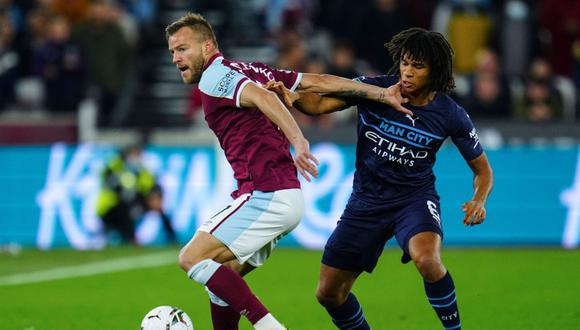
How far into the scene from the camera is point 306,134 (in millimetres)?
16109

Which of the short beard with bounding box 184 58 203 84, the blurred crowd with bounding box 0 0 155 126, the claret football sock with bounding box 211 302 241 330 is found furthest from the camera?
the blurred crowd with bounding box 0 0 155 126

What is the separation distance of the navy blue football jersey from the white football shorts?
588mm

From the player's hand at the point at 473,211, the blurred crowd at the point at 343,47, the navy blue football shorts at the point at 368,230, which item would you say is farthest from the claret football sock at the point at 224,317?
the blurred crowd at the point at 343,47

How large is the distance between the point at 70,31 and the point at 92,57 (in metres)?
0.54

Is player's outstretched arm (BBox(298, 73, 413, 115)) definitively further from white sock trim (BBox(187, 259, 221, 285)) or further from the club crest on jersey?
white sock trim (BBox(187, 259, 221, 285))

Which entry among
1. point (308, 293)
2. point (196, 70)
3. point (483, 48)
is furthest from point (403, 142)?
point (483, 48)

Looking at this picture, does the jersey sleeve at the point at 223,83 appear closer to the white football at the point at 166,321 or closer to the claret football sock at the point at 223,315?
the claret football sock at the point at 223,315

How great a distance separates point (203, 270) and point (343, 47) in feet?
32.3

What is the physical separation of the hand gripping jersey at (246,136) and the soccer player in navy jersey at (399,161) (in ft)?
0.99

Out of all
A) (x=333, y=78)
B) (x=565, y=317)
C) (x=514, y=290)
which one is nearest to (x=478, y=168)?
(x=333, y=78)

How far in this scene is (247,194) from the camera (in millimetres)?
7754

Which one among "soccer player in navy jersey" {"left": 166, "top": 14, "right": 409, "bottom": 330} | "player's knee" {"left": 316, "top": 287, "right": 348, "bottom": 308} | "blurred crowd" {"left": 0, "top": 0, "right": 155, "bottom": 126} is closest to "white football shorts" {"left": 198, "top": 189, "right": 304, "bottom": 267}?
"soccer player in navy jersey" {"left": 166, "top": 14, "right": 409, "bottom": 330}

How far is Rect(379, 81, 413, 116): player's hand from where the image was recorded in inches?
308

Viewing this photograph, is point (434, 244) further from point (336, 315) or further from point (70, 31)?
point (70, 31)
